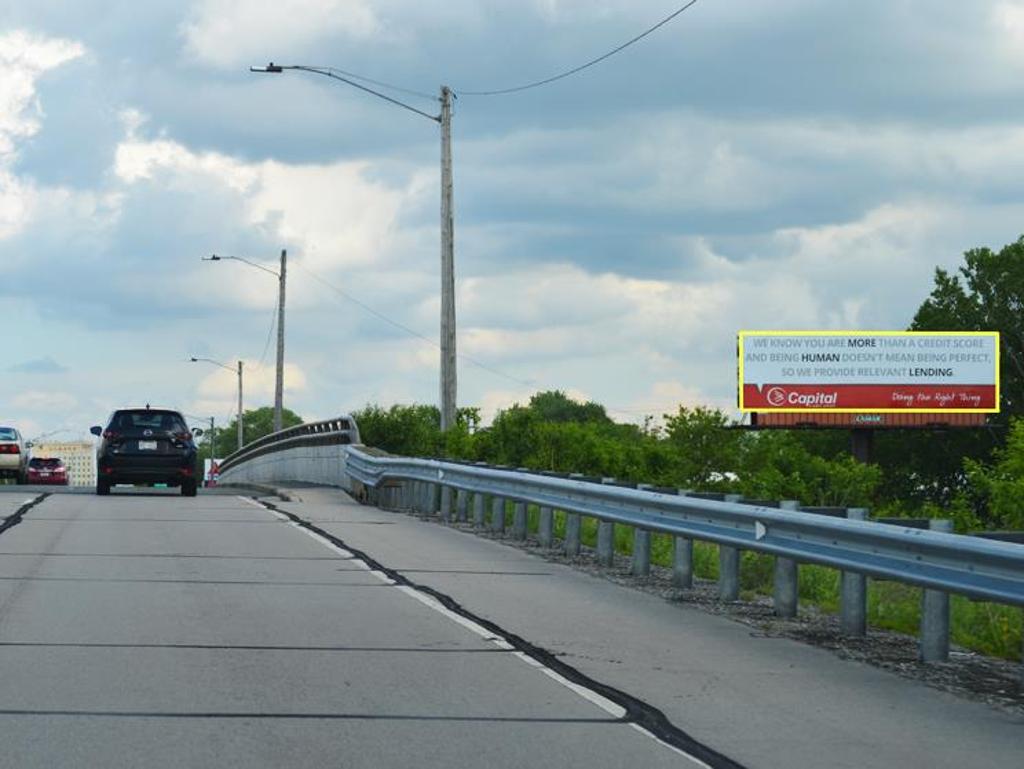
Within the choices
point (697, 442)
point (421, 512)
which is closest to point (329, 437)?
point (697, 442)

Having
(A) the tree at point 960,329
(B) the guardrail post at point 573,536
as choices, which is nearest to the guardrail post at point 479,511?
(B) the guardrail post at point 573,536

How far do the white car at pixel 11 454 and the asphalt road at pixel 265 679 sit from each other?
103 ft

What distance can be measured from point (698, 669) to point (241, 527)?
457 inches

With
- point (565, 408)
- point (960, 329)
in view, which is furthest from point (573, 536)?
point (565, 408)

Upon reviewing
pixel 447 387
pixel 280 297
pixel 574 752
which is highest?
pixel 280 297

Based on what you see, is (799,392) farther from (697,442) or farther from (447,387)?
(447,387)

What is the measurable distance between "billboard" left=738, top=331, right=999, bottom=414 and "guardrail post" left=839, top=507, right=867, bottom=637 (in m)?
60.7

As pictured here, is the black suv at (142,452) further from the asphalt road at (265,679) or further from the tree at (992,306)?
the tree at (992,306)

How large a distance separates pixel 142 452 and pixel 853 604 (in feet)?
68.0

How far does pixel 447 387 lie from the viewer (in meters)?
34.4

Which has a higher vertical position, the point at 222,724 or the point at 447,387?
the point at 447,387

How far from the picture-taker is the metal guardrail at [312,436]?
109ft

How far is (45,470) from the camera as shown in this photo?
223 ft

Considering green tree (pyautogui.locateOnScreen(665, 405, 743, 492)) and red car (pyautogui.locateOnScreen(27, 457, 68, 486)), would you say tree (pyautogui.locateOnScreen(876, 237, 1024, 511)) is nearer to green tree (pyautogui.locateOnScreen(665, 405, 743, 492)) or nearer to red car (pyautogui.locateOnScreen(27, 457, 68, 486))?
red car (pyautogui.locateOnScreen(27, 457, 68, 486))
